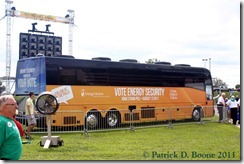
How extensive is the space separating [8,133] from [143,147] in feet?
22.4

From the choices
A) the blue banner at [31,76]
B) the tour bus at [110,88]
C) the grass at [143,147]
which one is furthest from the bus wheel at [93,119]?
the blue banner at [31,76]

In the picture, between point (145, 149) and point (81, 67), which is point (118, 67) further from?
point (145, 149)

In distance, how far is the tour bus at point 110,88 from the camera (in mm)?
15969

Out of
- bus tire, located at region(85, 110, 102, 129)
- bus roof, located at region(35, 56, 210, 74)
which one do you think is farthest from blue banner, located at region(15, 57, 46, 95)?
bus tire, located at region(85, 110, 102, 129)

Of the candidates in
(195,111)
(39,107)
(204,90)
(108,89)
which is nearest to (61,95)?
(108,89)

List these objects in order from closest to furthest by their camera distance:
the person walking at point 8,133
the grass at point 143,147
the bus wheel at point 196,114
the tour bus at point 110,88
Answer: the person walking at point 8,133
the grass at point 143,147
the tour bus at point 110,88
the bus wheel at point 196,114

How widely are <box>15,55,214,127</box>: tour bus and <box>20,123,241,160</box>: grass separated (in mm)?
1765

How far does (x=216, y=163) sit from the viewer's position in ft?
27.5

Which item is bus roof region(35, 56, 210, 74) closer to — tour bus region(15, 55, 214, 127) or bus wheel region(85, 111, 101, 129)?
tour bus region(15, 55, 214, 127)

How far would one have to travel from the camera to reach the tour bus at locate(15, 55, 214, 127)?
15969 mm

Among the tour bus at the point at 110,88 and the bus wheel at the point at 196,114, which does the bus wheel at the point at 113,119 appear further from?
the bus wheel at the point at 196,114

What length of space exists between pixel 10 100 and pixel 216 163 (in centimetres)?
508

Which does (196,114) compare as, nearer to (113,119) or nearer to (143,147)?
(113,119)

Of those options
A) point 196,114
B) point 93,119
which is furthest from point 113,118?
point 196,114
